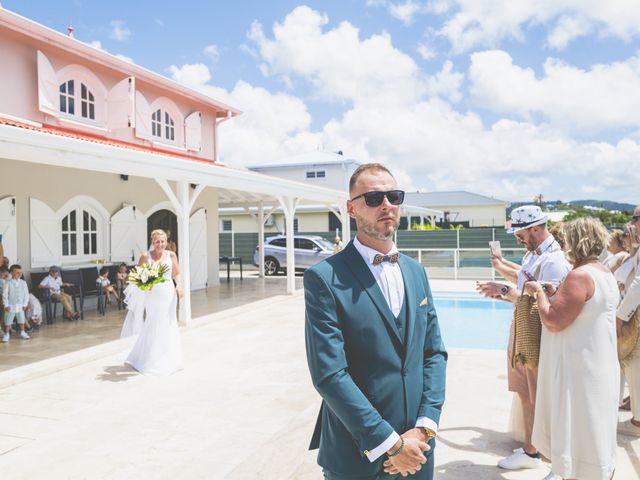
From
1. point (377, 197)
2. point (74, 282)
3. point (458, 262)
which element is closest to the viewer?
point (377, 197)

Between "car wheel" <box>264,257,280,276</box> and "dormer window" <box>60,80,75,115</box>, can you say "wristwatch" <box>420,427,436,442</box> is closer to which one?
"dormer window" <box>60,80,75,115</box>

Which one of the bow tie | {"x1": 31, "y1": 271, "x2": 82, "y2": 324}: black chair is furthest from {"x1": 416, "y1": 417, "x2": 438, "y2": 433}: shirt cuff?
{"x1": 31, "y1": 271, "x2": 82, "y2": 324}: black chair

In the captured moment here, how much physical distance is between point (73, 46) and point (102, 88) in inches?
45.9

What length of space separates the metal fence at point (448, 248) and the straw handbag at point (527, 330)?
1211 cm

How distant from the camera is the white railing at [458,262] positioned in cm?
1653

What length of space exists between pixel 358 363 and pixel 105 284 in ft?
33.7

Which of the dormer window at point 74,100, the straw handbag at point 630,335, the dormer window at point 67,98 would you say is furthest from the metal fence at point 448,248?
the straw handbag at point 630,335

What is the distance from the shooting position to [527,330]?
3361 millimetres

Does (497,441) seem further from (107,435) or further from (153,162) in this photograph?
(153,162)

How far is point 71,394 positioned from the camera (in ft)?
18.6

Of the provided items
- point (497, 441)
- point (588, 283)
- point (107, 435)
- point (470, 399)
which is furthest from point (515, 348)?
point (107, 435)

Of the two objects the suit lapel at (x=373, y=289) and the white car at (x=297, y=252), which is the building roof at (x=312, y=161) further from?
the suit lapel at (x=373, y=289)

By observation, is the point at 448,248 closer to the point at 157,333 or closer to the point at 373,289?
the point at 157,333

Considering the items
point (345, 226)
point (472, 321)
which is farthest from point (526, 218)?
point (345, 226)
